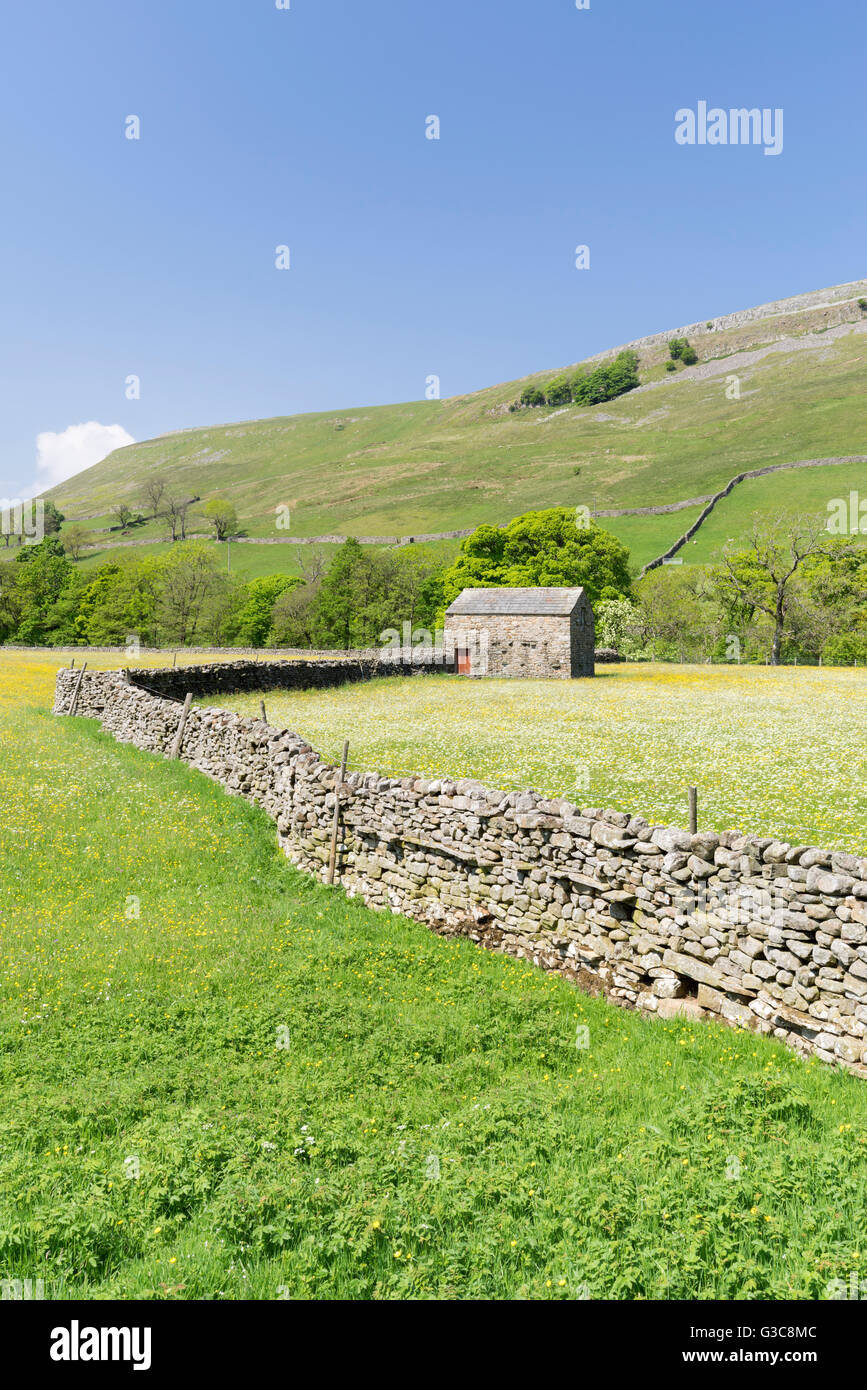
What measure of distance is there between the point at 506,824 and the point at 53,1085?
6.72 metres

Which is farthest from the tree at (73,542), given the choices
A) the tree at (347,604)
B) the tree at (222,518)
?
the tree at (347,604)

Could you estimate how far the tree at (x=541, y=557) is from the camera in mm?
72188

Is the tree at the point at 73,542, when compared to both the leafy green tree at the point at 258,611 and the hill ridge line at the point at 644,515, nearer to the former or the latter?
the hill ridge line at the point at 644,515

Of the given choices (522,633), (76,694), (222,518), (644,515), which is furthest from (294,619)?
(222,518)

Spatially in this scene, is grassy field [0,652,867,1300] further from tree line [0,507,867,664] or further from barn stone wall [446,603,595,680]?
tree line [0,507,867,664]

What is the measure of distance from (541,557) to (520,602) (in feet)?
63.0

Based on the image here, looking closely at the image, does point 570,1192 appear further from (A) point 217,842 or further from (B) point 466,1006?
(A) point 217,842

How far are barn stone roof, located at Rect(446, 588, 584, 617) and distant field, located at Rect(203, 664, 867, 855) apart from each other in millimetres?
6685

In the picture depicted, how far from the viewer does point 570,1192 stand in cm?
588

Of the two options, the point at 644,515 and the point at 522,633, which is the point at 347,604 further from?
the point at 644,515

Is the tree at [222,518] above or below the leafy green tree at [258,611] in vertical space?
above

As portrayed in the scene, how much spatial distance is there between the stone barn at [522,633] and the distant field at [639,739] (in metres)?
4.43

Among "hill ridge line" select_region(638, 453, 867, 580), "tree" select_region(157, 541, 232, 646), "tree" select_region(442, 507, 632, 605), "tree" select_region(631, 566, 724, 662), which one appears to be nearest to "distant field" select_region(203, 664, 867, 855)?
"tree" select_region(442, 507, 632, 605)
